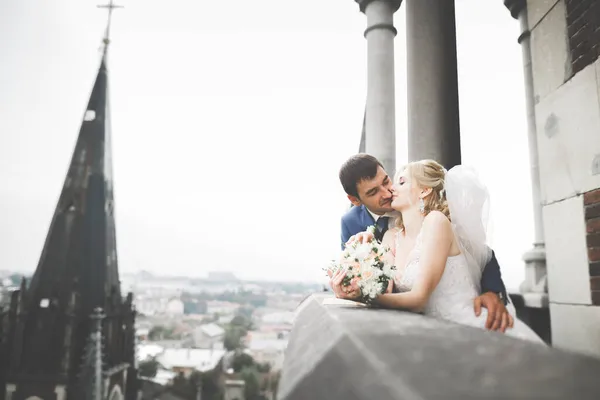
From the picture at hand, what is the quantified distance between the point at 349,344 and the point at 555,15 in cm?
265

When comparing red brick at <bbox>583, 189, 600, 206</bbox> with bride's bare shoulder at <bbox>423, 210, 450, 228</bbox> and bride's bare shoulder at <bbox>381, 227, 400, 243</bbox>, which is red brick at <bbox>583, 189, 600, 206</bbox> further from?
bride's bare shoulder at <bbox>381, 227, 400, 243</bbox>

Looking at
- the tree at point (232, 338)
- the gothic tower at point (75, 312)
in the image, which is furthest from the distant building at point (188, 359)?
the gothic tower at point (75, 312)


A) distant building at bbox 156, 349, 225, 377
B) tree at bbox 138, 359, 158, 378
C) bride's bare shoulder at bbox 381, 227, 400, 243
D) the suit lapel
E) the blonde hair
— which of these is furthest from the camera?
distant building at bbox 156, 349, 225, 377

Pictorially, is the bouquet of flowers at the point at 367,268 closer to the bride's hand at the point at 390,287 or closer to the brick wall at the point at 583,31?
the bride's hand at the point at 390,287

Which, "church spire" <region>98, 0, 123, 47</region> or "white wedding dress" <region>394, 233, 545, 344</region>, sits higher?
"church spire" <region>98, 0, 123, 47</region>

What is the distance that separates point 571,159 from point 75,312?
2787cm

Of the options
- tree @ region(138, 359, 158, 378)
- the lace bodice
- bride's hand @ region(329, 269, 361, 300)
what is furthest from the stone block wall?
tree @ region(138, 359, 158, 378)

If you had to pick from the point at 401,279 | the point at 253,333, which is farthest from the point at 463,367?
the point at 253,333

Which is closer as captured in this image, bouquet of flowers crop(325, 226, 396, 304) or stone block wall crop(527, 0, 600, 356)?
bouquet of flowers crop(325, 226, 396, 304)

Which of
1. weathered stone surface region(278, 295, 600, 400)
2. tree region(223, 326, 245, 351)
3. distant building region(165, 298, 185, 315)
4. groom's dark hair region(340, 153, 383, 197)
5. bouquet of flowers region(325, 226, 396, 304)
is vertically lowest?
tree region(223, 326, 245, 351)

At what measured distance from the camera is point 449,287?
234 cm

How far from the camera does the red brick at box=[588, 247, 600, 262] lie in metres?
2.28

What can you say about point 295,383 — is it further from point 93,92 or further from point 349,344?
point 93,92

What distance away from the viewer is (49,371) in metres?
26.0
